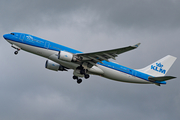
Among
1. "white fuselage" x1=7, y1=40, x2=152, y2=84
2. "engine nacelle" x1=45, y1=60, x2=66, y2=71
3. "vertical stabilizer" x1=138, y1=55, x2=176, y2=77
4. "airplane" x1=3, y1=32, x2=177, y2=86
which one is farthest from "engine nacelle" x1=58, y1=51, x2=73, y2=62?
"vertical stabilizer" x1=138, y1=55, x2=176, y2=77

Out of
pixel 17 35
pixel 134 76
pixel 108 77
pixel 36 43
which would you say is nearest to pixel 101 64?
pixel 108 77

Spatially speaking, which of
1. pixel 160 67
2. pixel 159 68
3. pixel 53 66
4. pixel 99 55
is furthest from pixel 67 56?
pixel 160 67

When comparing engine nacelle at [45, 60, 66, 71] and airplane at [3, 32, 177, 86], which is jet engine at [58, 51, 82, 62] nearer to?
airplane at [3, 32, 177, 86]

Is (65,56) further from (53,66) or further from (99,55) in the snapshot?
(53,66)

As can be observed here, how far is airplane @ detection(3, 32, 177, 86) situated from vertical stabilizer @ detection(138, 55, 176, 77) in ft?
3.04

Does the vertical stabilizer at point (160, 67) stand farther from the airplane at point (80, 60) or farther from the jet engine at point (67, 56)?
the jet engine at point (67, 56)

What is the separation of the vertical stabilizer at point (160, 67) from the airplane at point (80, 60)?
0.93 meters

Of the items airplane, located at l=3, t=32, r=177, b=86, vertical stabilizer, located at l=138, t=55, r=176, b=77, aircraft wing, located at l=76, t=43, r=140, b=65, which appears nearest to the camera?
aircraft wing, located at l=76, t=43, r=140, b=65

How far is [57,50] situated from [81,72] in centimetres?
539

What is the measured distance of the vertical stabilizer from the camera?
47.3 meters

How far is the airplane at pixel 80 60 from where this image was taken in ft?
126

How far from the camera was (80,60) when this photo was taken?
39.4m

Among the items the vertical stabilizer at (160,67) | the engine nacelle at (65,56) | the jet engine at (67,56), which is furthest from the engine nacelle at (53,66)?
the vertical stabilizer at (160,67)

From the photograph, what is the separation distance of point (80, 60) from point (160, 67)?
1787cm
